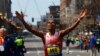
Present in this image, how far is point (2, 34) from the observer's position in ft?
46.6

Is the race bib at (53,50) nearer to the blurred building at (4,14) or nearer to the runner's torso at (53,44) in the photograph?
the runner's torso at (53,44)

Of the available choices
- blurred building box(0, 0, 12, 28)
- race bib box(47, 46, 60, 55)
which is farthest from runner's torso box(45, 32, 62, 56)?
blurred building box(0, 0, 12, 28)

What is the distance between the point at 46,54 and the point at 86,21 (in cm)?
11112

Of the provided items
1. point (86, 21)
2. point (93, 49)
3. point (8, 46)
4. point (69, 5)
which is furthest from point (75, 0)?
point (8, 46)

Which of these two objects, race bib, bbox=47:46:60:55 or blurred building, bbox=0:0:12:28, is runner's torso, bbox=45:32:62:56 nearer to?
race bib, bbox=47:46:60:55

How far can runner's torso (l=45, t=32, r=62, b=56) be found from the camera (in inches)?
472

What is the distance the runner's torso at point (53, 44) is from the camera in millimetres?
11984

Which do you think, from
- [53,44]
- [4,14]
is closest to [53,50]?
[53,44]

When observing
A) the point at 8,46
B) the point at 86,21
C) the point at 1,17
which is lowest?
the point at 86,21

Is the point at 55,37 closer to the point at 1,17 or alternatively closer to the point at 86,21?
the point at 1,17

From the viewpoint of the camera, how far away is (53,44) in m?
12.0

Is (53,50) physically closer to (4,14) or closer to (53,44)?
(53,44)

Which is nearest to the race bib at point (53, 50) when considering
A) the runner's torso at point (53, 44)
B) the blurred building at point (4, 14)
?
the runner's torso at point (53, 44)

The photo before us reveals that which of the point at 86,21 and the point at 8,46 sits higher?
the point at 8,46
